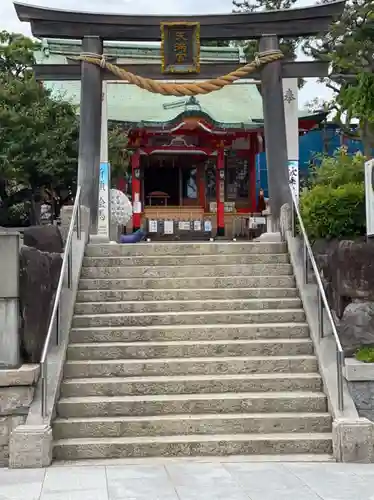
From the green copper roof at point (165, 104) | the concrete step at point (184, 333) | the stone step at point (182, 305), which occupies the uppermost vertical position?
the green copper roof at point (165, 104)

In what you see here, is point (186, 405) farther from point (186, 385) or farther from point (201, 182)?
point (201, 182)

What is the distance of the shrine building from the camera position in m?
18.8

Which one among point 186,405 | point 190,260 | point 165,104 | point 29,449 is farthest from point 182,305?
point 165,104

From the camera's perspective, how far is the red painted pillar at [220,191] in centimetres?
1998

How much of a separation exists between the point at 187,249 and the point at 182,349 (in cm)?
220

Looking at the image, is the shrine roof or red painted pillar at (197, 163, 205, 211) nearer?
the shrine roof

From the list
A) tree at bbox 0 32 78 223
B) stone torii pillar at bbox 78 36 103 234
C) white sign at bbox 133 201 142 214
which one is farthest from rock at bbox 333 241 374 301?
white sign at bbox 133 201 142 214

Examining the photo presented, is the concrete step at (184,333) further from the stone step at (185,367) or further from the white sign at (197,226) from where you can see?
the white sign at (197,226)

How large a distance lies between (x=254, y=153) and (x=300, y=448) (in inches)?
606

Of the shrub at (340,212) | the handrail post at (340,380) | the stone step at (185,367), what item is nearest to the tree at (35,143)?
the stone step at (185,367)

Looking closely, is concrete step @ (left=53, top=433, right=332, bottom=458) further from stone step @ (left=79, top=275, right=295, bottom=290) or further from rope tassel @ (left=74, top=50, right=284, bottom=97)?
rope tassel @ (left=74, top=50, right=284, bottom=97)

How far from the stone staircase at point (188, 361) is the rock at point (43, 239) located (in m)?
0.48

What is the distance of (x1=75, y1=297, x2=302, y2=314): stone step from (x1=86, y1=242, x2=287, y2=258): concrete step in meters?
1.22

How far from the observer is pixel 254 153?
20.4 meters
